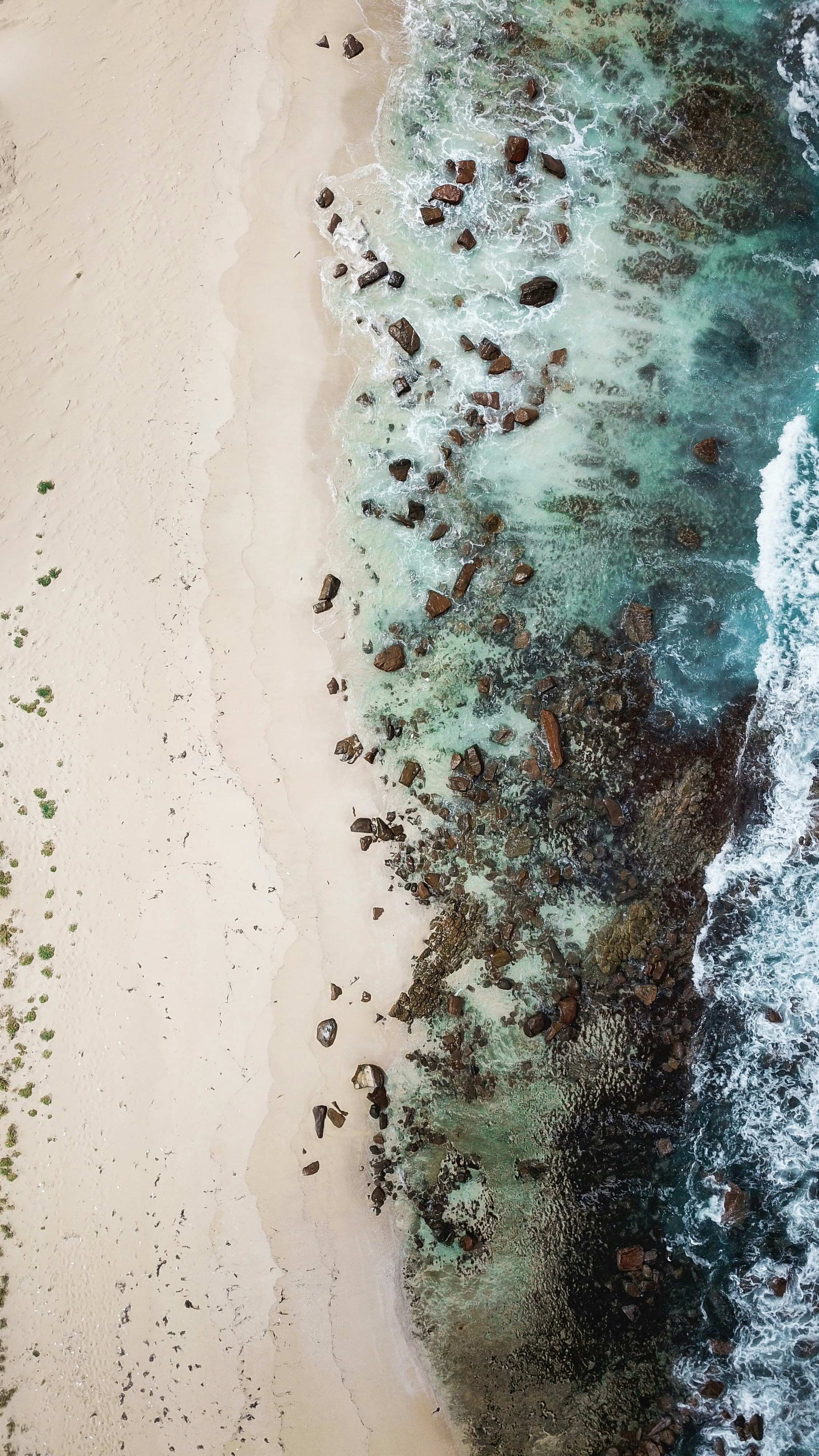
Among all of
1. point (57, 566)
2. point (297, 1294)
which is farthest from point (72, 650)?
point (297, 1294)

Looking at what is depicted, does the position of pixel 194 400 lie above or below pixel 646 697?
above

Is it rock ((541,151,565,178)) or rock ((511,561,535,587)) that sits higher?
rock ((541,151,565,178))

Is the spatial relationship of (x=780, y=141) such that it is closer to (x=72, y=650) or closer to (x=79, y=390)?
(x=79, y=390)

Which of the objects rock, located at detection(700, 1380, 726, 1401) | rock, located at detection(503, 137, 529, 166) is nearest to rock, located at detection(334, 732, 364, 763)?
rock, located at detection(503, 137, 529, 166)

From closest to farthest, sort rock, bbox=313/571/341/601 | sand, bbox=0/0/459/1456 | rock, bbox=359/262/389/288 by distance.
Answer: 1. sand, bbox=0/0/459/1456
2. rock, bbox=313/571/341/601
3. rock, bbox=359/262/389/288

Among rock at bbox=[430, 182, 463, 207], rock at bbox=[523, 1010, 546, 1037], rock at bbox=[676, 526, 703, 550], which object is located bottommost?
rock at bbox=[523, 1010, 546, 1037]

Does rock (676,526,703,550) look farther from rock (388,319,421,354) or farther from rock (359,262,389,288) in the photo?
rock (359,262,389,288)

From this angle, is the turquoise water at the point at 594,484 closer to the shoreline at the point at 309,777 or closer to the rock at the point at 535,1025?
the rock at the point at 535,1025
